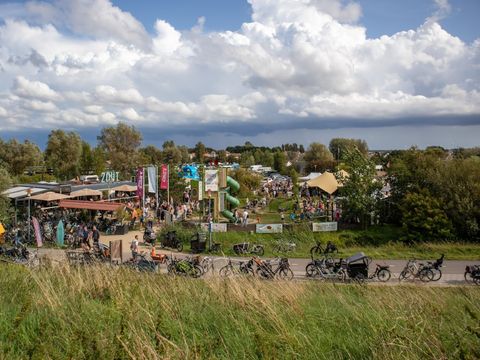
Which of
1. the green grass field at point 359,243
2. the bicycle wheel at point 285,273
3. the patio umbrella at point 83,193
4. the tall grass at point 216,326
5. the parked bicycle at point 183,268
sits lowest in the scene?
the green grass field at point 359,243

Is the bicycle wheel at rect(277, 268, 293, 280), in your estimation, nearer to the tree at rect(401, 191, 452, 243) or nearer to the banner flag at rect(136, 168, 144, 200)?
the tree at rect(401, 191, 452, 243)

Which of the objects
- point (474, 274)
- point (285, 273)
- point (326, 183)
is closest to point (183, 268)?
point (285, 273)

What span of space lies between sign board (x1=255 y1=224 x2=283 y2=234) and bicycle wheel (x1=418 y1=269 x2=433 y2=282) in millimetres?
10726

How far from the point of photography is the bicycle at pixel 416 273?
15156 millimetres

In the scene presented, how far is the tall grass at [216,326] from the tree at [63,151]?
209 ft

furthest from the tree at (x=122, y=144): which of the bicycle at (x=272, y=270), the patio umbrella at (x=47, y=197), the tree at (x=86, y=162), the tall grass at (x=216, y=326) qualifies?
the tall grass at (x=216, y=326)

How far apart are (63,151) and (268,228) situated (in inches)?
2022

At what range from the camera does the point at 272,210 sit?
38656 mm

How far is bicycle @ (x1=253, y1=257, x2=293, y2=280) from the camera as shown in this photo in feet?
45.9

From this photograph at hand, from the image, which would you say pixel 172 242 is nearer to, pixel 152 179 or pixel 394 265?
pixel 152 179

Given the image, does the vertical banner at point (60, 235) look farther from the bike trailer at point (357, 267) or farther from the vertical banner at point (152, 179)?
the bike trailer at point (357, 267)

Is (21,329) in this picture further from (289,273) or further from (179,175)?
(179,175)

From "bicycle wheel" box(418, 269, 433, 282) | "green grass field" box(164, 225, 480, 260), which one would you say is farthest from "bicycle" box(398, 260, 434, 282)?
"green grass field" box(164, 225, 480, 260)

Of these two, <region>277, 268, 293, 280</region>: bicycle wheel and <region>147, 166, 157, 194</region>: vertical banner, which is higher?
<region>147, 166, 157, 194</region>: vertical banner
